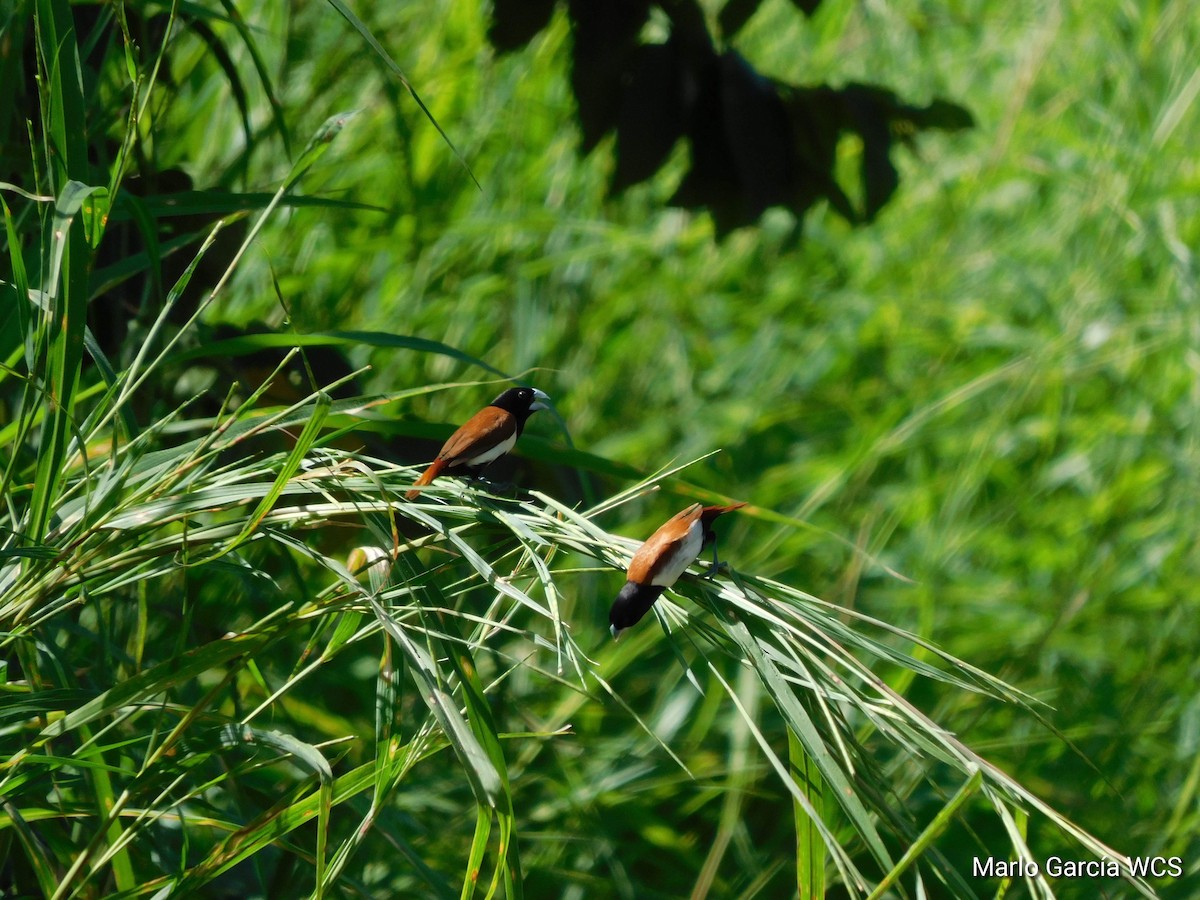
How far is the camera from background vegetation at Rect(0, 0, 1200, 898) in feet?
2.77

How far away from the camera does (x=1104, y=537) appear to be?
246 centimetres

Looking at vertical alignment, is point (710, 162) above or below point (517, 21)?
below

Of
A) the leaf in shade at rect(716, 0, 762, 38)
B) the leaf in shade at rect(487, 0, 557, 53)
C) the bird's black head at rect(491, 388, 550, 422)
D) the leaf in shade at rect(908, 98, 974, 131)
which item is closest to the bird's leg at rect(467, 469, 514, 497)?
the bird's black head at rect(491, 388, 550, 422)

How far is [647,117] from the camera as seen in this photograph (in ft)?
5.35

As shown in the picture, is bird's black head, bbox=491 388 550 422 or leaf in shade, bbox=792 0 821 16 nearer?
bird's black head, bbox=491 388 550 422

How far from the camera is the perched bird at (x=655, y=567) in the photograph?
2.51 ft

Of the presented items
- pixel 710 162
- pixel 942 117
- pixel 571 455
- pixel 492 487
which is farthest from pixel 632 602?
pixel 942 117

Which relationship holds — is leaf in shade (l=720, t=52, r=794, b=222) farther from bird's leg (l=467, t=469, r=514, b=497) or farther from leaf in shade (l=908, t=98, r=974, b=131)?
bird's leg (l=467, t=469, r=514, b=497)

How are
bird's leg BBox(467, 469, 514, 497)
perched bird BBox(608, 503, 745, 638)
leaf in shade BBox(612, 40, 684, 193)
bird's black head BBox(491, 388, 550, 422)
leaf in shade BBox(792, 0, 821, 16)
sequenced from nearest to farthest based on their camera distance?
perched bird BBox(608, 503, 745, 638)
bird's leg BBox(467, 469, 514, 497)
bird's black head BBox(491, 388, 550, 422)
leaf in shade BBox(792, 0, 821, 16)
leaf in shade BBox(612, 40, 684, 193)

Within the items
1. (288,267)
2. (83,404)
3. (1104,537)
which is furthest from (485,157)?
(1104,537)

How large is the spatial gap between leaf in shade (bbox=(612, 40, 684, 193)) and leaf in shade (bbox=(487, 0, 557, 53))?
0.55ft

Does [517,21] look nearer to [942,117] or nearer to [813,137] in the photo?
[813,137]

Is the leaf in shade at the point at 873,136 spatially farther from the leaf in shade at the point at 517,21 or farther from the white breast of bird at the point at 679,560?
the white breast of bird at the point at 679,560

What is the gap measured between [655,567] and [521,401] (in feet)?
1.11
